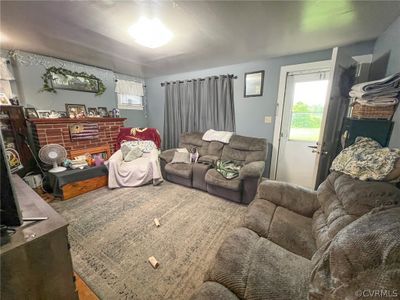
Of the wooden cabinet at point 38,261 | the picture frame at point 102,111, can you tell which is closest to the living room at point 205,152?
the wooden cabinet at point 38,261

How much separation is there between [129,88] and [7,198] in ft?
13.1

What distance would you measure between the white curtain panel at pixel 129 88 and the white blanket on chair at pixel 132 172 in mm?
1837

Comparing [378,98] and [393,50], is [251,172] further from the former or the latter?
[393,50]

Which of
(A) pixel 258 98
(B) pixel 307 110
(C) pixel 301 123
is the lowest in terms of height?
(C) pixel 301 123

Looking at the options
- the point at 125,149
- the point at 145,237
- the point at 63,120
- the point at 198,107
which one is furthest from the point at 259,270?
the point at 63,120

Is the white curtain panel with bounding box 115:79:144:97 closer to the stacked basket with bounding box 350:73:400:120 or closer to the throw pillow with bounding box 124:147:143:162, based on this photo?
the throw pillow with bounding box 124:147:143:162

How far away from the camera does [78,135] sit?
3199 mm

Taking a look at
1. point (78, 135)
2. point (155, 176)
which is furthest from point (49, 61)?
point (155, 176)

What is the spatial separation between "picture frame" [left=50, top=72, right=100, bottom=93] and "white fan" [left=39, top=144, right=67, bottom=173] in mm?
1185

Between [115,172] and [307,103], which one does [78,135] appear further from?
[307,103]

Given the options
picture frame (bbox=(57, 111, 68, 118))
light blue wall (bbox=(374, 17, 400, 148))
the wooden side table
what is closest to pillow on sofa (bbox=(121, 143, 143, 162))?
the wooden side table

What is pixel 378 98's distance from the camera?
145 centimetres

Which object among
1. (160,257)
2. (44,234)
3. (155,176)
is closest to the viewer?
(44,234)

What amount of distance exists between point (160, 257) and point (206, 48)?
8.72 feet
